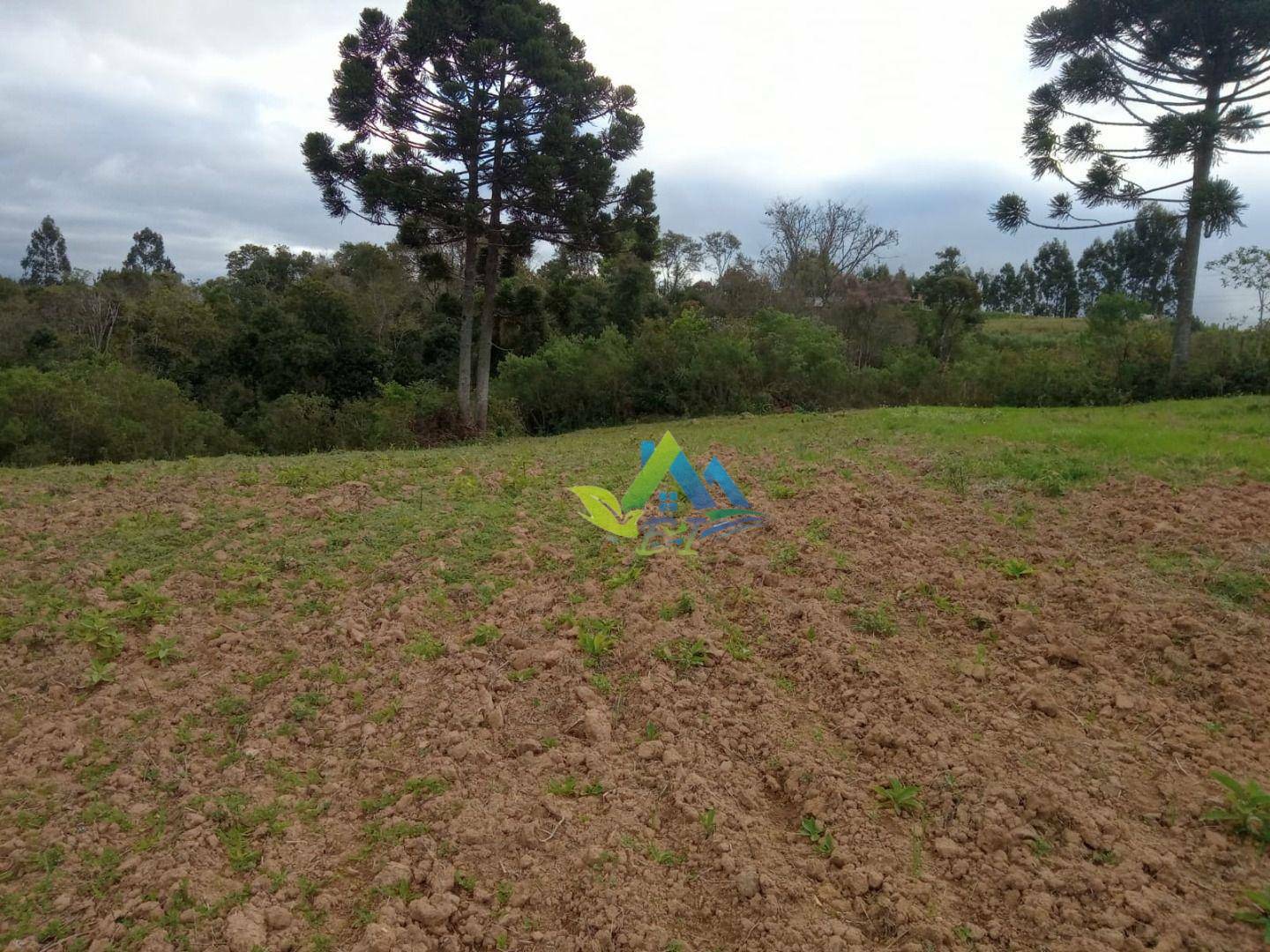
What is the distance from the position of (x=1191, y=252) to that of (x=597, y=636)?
13381 mm

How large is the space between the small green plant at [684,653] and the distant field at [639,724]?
2cm

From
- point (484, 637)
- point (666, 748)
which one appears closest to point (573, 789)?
point (666, 748)

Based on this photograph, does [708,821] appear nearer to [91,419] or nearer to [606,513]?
[606,513]

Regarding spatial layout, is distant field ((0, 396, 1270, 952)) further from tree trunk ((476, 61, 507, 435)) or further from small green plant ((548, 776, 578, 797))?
tree trunk ((476, 61, 507, 435))

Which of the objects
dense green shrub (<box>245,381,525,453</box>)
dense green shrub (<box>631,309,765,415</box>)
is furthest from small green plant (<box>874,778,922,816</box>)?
dense green shrub (<box>631,309,765,415</box>)

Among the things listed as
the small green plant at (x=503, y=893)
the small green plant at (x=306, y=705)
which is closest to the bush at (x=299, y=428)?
the small green plant at (x=306, y=705)

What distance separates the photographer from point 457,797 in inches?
94.0

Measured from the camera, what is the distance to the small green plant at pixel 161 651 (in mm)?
3164

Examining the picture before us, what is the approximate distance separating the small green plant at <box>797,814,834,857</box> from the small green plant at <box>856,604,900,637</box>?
115 centimetres

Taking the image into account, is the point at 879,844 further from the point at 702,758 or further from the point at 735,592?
the point at 735,592

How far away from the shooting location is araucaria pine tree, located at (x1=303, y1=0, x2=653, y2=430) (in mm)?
11664

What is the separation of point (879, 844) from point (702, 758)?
61 cm

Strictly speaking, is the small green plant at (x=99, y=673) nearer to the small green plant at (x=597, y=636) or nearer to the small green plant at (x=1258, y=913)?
the small green plant at (x=597, y=636)

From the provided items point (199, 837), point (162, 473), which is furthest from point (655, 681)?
point (162, 473)
